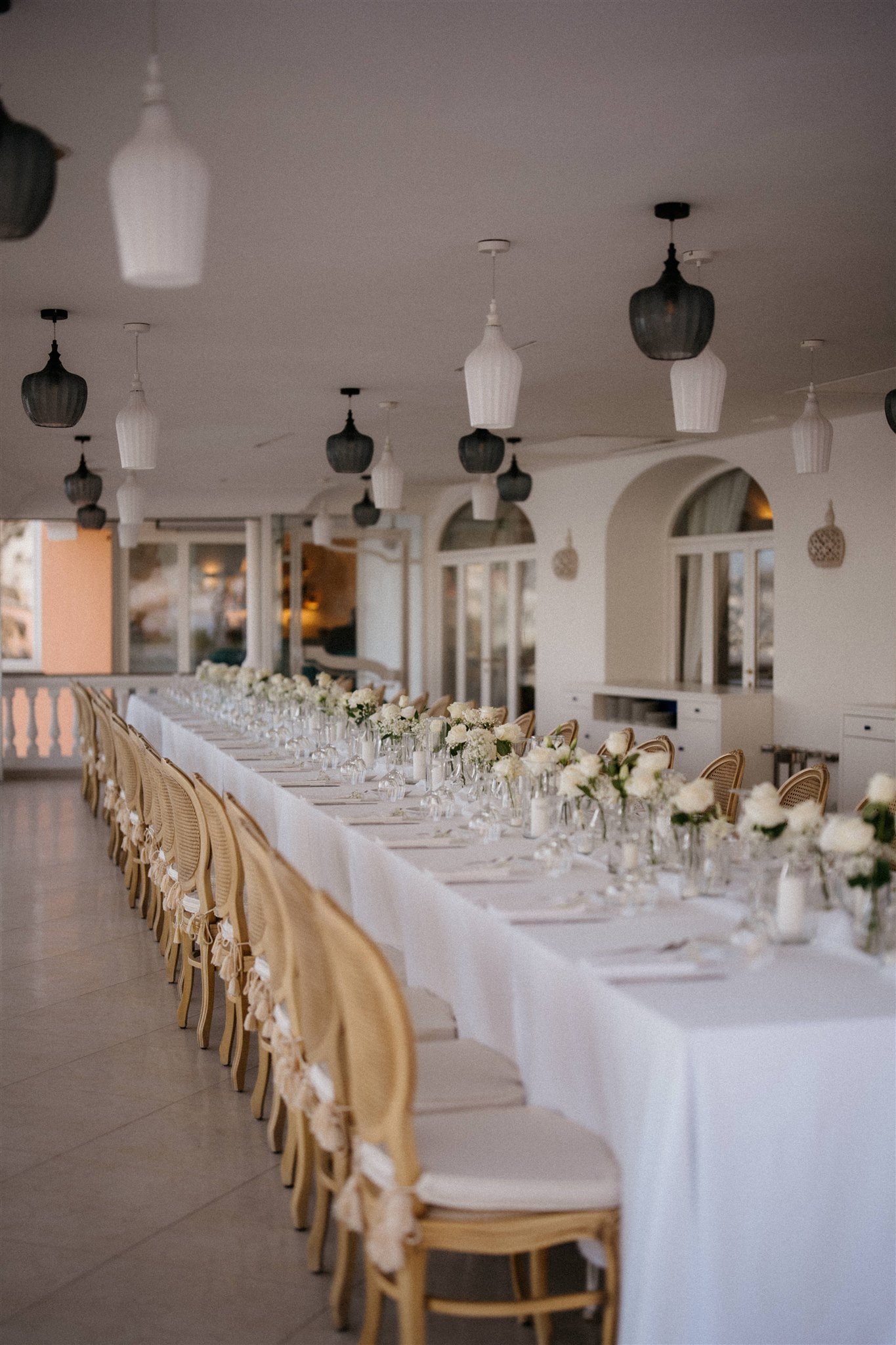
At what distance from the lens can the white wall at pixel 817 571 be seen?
8.98 metres

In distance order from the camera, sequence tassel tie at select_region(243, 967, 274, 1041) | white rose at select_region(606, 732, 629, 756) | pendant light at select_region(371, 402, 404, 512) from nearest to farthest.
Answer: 1. tassel tie at select_region(243, 967, 274, 1041)
2. white rose at select_region(606, 732, 629, 756)
3. pendant light at select_region(371, 402, 404, 512)

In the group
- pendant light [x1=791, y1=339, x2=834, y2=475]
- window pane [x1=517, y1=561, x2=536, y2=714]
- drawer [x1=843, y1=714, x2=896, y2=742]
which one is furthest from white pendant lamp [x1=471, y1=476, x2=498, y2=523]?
pendant light [x1=791, y1=339, x2=834, y2=475]

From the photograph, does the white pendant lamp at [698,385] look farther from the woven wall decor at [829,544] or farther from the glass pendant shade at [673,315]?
the woven wall decor at [829,544]

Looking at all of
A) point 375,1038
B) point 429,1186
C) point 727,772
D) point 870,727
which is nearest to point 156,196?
point 375,1038

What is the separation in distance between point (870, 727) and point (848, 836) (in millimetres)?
5705

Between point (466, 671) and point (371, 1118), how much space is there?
12502 millimetres

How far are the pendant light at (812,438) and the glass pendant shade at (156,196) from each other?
4472 millimetres

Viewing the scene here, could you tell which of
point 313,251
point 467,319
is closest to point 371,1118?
point 313,251

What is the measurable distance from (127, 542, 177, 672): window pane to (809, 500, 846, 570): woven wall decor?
11.4 metres

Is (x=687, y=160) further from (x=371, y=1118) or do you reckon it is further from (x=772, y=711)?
(x=772, y=711)

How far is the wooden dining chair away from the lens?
2.44m

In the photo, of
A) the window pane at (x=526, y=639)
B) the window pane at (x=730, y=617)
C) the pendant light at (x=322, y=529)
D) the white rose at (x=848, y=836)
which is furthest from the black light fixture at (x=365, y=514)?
the white rose at (x=848, y=836)

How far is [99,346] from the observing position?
6.74 metres

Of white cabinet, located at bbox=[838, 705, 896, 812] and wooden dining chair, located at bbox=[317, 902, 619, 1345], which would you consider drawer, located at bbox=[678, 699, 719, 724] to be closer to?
white cabinet, located at bbox=[838, 705, 896, 812]
